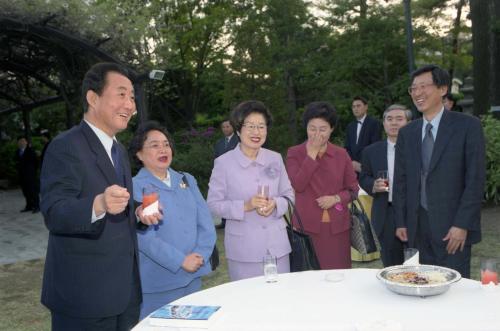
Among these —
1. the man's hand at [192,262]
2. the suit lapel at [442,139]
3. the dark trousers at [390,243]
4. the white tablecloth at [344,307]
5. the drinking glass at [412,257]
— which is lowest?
the dark trousers at [390,243]

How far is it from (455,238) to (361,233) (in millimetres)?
742

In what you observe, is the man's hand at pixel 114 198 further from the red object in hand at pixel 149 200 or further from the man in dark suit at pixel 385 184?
the man in dark suit at pixel 385 184

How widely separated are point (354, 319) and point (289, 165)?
2047 millimetres

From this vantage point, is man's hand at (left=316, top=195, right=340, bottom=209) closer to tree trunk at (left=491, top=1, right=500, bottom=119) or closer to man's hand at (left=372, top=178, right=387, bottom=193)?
man's hand at (left=372, top=178, right=387, bottom=193)

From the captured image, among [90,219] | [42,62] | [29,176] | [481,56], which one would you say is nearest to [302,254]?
[90,219]

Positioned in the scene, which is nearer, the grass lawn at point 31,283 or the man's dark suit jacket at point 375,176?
the man's dark suit jacket at point 375,176

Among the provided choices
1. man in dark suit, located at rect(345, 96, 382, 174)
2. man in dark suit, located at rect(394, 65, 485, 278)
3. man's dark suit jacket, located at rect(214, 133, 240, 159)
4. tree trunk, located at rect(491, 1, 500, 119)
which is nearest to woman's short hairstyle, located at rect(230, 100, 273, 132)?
man in dark suit, located at rect(394, 65, 485, 278)

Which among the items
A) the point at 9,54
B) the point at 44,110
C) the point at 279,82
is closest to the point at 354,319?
the point at 9,54

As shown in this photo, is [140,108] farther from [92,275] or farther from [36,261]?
[92,275]

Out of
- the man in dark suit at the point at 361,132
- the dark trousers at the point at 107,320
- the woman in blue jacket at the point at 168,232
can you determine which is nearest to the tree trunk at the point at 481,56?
the man in dark suit at the point at 361,132

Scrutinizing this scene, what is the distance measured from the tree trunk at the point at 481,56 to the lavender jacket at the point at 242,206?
35.3 ft

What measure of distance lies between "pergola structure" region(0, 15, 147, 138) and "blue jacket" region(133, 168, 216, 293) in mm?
7945

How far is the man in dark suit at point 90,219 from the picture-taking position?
236 cm

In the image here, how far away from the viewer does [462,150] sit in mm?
3580
